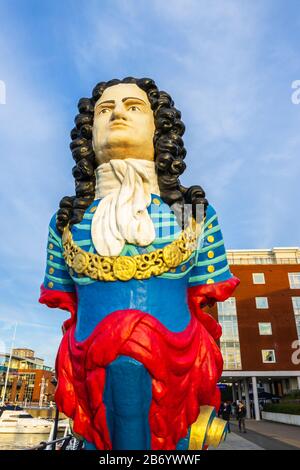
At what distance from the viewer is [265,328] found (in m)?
24.9

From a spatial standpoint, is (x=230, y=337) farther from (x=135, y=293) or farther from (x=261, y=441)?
(x=135, y=293)

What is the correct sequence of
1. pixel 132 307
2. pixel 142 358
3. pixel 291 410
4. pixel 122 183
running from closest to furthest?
pixel 142 358 < pixel 132 307 < pixel 122 183 < pixel 291 410

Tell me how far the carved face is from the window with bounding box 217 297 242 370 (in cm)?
2328

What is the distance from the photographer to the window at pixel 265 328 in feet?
81.0

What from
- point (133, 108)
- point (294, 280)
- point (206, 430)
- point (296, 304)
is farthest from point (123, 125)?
point (294, 280)

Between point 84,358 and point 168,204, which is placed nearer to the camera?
point 84,358

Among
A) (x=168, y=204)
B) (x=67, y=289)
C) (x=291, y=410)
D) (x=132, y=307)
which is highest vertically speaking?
(x=168, y=204)

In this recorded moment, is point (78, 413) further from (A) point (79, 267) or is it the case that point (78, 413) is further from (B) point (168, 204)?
(B) point (168, 204)
